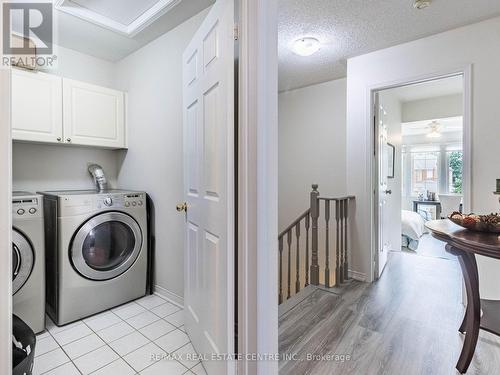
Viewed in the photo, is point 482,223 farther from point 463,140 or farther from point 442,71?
point 442,71

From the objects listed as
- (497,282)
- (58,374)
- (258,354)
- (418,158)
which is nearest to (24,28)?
(58,374)

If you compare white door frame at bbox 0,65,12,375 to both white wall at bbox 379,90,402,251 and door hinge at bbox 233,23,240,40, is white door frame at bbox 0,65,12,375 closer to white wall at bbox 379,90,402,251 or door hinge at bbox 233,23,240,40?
door hinge at bbox 233,23,240,40

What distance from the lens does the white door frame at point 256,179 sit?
3.57 ft

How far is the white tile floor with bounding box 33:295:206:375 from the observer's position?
1508mm

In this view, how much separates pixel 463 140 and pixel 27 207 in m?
3.42

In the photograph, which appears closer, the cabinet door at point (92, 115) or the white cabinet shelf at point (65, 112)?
the white cabinet shelf at point (65, 112)

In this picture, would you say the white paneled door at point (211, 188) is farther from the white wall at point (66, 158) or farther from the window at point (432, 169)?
the window at point (432, 169)

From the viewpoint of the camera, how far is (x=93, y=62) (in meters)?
2.70

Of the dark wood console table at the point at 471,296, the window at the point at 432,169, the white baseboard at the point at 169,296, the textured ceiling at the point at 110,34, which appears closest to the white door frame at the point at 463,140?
the dark wood console table at the point at 471,296

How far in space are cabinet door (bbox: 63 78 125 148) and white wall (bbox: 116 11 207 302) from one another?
12cm

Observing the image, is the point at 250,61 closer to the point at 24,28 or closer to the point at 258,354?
the point at 258,354

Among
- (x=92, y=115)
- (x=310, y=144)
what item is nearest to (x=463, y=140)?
(x=310, y=144)

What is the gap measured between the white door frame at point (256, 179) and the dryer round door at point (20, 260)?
5.18ft

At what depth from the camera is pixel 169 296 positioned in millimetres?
2316
